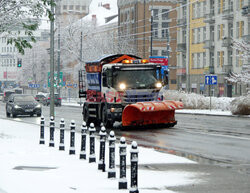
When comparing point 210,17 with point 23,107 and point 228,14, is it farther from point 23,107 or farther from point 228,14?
point 23,107

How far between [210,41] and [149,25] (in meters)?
27.1

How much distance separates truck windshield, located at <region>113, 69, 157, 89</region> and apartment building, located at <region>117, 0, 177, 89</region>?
6770 cm

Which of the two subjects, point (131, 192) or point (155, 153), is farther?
point (155, 153)

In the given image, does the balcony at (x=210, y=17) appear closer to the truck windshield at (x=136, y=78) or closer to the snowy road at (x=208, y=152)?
the truck windshield at (x=136, y=78)

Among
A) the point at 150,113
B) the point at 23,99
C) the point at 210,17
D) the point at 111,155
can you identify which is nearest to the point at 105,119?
the point at 150,113

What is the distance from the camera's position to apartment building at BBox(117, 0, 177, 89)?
97.8m

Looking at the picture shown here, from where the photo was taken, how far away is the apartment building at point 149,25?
97.8 metres

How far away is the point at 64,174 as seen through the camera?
12.2 meters

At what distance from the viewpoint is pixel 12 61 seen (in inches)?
7820

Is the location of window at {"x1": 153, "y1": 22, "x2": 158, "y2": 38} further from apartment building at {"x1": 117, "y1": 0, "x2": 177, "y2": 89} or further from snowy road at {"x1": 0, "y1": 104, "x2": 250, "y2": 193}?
snowy road at {"x1": 0, "y1": 104, "x2": 250, "y2": 193}

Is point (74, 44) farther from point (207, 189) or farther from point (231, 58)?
point (207, 189)

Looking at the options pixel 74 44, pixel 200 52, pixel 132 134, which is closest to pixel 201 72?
pixel 200 52

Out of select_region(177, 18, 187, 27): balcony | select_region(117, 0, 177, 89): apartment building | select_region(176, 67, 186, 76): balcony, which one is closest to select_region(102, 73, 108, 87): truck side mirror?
select_region(177, 18, 187, 27): balcony

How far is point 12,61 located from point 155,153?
185646 millimetres
